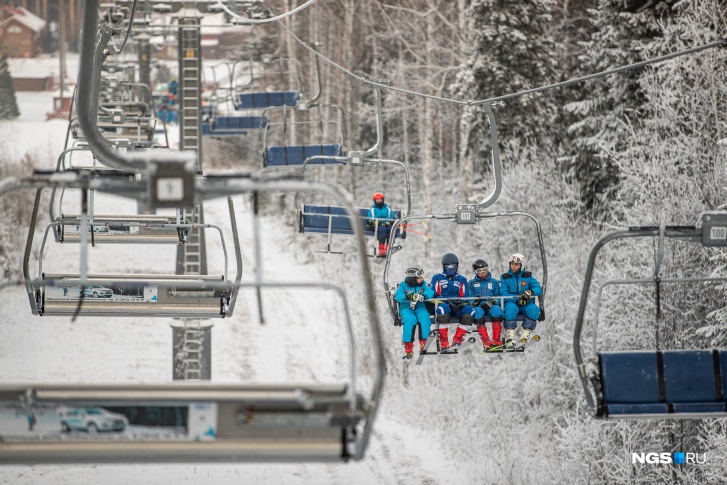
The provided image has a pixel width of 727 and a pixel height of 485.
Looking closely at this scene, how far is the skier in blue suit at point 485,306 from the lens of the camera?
36.8 ft

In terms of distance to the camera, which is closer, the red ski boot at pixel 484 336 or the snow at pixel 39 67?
the red ski boot at pixel 484 336

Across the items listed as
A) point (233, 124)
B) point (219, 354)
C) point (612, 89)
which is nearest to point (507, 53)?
point (612, 89)

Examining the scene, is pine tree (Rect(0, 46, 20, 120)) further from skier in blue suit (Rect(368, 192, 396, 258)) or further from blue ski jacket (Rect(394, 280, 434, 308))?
blue ski jacket (Rect(394, 280, 434, 308))

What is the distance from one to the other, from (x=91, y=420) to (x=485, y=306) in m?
6.59

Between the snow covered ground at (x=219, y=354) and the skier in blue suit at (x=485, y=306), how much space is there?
822cm

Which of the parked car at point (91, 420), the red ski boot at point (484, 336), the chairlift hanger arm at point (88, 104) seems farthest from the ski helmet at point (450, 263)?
the parked car at point (91, 420)

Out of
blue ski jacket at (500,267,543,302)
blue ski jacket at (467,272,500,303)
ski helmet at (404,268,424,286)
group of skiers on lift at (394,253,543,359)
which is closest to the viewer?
group of skiers on lift at (394,253,543,359)

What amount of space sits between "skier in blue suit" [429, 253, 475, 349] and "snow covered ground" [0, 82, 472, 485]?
319 inches

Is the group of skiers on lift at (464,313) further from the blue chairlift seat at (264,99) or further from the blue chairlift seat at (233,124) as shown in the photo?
the blue chairlift seat at (233,124)

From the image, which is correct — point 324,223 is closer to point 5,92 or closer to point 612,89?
point 612,89

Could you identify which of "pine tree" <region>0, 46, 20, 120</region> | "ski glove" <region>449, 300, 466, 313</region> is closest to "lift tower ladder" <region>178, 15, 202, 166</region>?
"ski glove" <region>449, 300, 466, 313</region>

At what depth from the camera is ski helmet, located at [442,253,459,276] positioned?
1174 cm

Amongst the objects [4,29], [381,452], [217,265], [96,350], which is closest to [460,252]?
[381,452]

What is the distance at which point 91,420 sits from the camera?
5.21m
